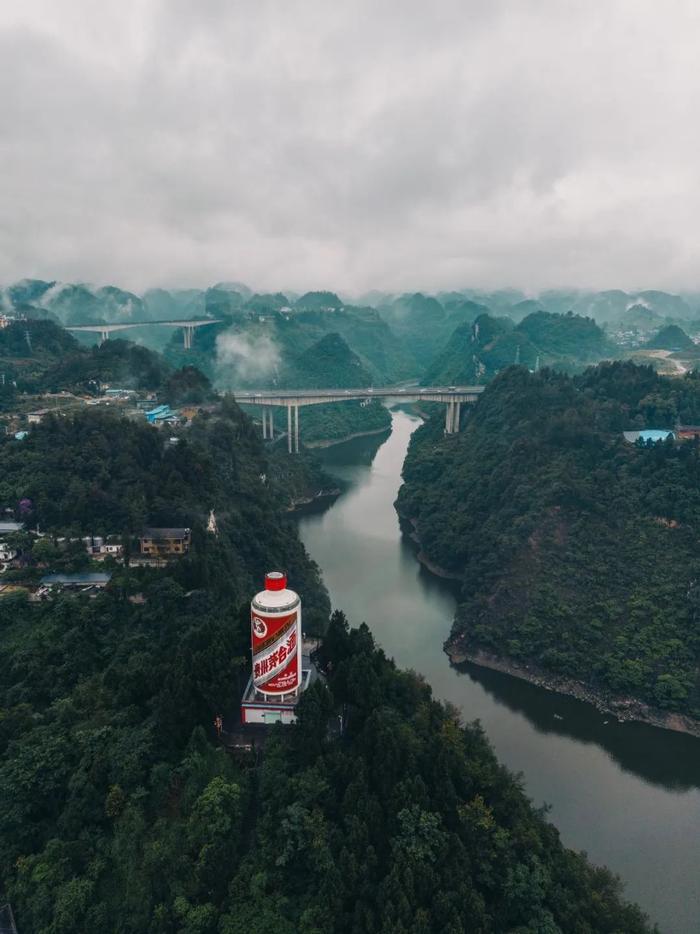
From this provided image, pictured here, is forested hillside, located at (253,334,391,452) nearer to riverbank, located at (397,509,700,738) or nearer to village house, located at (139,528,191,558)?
riverbank, located at (397,509,700,738)

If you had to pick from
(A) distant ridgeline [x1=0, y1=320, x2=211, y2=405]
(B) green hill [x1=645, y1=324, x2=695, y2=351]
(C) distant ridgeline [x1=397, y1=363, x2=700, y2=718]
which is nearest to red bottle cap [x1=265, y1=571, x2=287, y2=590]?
(C) distant ridgeline [x1=397, y1=363, x2=700, y2=718]

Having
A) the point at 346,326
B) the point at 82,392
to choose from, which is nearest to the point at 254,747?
the point at 82,392

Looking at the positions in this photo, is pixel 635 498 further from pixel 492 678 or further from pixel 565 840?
pixel 565 840

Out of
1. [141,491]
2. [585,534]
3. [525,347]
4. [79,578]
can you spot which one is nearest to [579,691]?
[585,534]

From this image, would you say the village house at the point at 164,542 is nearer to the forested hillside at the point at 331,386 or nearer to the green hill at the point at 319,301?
the forested hillside at the point at 331,386

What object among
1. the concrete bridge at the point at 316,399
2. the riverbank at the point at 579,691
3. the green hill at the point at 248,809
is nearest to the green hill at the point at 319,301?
→ the concrete bridge at the point at 316,399

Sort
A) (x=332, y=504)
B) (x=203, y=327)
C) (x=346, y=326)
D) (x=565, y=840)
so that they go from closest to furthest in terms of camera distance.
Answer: (x=565, y=840) < (x=332, y=504) < (x=203, y=327) < (x=346, y=326)
